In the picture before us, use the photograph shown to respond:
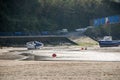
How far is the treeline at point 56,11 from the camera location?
287ft

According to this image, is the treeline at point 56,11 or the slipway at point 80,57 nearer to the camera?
the slipway at point 80,57

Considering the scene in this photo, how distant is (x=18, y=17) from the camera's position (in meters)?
87.4

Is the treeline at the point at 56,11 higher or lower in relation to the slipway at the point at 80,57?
higher

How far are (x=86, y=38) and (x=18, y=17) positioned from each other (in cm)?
2372

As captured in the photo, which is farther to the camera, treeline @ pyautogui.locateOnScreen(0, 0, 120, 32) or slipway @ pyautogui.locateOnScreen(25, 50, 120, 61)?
treeline @ pyautogui.locateOnScreen(0, 0, 120, 32)

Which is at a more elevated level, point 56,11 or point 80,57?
point 56,11

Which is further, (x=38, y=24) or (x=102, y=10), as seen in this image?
(x=102, y=10)

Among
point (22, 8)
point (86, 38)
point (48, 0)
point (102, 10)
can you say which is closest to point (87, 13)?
point (102, 10)

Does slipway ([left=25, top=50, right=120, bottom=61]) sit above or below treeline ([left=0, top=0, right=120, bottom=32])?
below

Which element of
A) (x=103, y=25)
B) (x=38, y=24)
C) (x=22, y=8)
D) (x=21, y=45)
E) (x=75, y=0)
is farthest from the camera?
(x=75, y=0)

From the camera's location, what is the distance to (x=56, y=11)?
92.8 m

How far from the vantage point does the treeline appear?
8744 centimetres

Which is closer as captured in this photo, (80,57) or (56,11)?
(80,57)

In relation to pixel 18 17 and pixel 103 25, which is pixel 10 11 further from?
pixel 103 25
